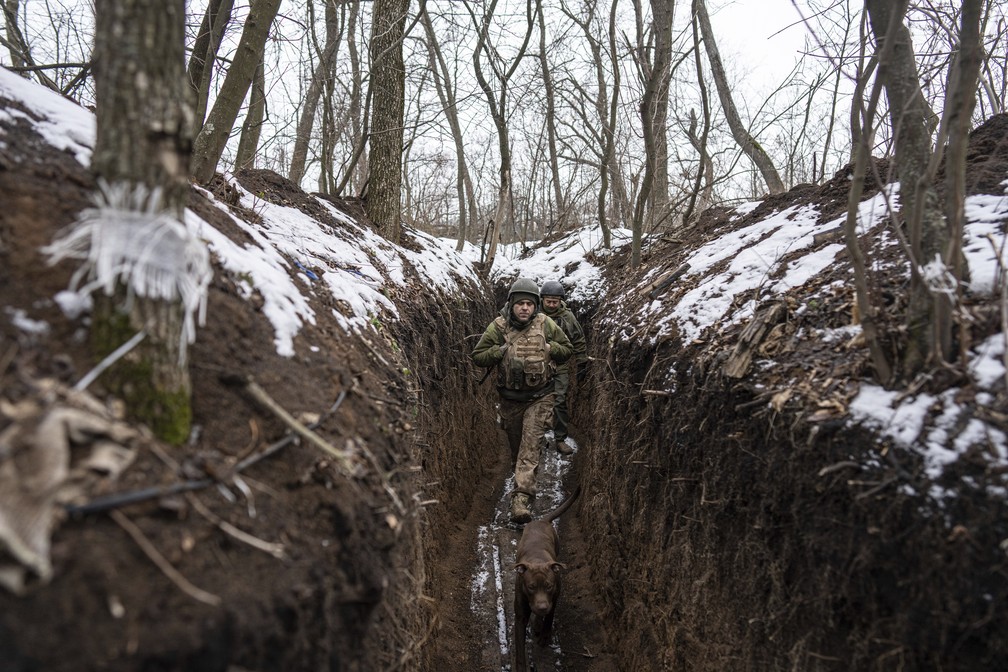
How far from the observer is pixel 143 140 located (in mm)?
1647

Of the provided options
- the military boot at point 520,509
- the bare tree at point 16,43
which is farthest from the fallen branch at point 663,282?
the bare tree at point 16,43

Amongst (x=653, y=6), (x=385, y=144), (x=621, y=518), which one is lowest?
(x=621, y=518)

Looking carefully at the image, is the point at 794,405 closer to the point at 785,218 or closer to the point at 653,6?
the point at 785,218

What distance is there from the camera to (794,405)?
2.72 metres

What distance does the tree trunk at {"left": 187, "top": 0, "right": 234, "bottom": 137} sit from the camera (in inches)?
187

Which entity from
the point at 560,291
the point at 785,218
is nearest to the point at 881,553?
the point at 785,218

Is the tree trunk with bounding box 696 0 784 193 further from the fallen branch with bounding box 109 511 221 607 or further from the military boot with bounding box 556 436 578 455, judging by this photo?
the fallen branch with bounding box 109 511 221 607

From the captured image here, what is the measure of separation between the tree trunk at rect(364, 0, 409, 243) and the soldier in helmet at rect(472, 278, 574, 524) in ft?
8.04

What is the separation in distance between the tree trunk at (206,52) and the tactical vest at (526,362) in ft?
12.3

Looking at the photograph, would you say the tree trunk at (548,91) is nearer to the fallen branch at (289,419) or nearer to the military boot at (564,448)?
the military boot at (564,448)

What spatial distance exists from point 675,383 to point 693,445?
54 centimetres

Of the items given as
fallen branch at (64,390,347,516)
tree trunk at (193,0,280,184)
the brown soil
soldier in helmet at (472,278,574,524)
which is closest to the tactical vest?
soldier in helmet at (472,278,574,524)

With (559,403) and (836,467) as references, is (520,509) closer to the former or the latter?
(559,403)

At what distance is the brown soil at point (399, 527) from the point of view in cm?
143
